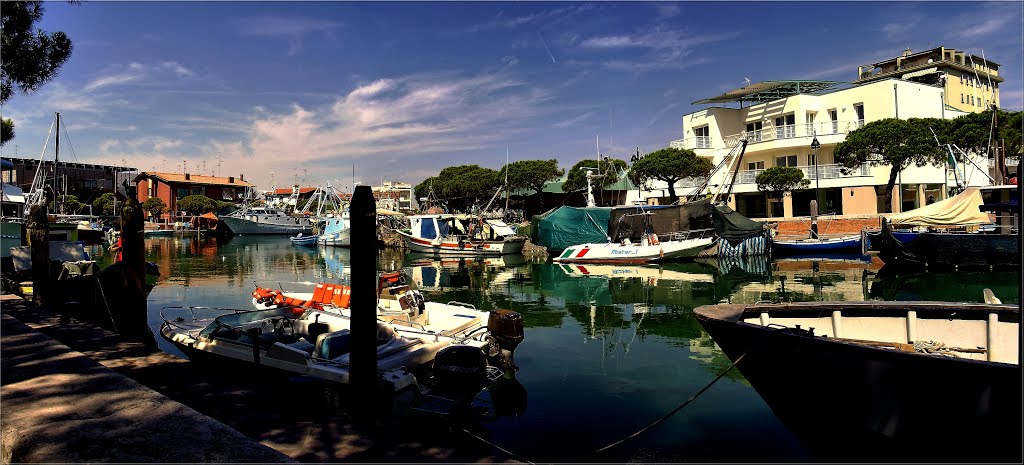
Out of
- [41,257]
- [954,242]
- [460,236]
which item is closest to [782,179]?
[954,242]

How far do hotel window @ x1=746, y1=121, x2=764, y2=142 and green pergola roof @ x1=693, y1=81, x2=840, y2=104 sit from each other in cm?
282

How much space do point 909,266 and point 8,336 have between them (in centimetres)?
3377

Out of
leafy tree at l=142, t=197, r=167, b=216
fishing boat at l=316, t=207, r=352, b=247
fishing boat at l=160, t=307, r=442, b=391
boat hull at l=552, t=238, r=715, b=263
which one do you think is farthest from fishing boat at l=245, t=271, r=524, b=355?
leafy tree at l=142, t=197, r=167, b=216

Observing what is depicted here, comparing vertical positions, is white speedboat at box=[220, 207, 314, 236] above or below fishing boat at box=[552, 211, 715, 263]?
above

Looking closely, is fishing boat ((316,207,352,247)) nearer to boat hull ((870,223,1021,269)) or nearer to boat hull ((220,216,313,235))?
boat hull ((220,216,313,235))

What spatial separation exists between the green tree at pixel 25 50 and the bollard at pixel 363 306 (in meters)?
9.35

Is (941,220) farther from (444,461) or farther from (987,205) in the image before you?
(444,461)

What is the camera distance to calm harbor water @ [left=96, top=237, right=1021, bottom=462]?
811 cm

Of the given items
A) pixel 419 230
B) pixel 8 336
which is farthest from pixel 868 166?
pixel 8 336

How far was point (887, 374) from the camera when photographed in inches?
256

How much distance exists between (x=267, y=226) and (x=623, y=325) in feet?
231

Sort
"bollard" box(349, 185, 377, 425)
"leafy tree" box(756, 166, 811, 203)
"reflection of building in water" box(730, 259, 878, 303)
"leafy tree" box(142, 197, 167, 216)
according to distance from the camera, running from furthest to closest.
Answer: "leafy tree" box(142, 197, 167, 216) → "leafy tree" box(756, 166, 811, 203) → "reflection of building in water" box(730, 259, 878, 303) → "bollard" box(349, 185, 377, 425)

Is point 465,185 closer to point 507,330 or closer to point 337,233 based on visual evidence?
point 337,233

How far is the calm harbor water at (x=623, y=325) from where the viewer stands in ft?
26.6
